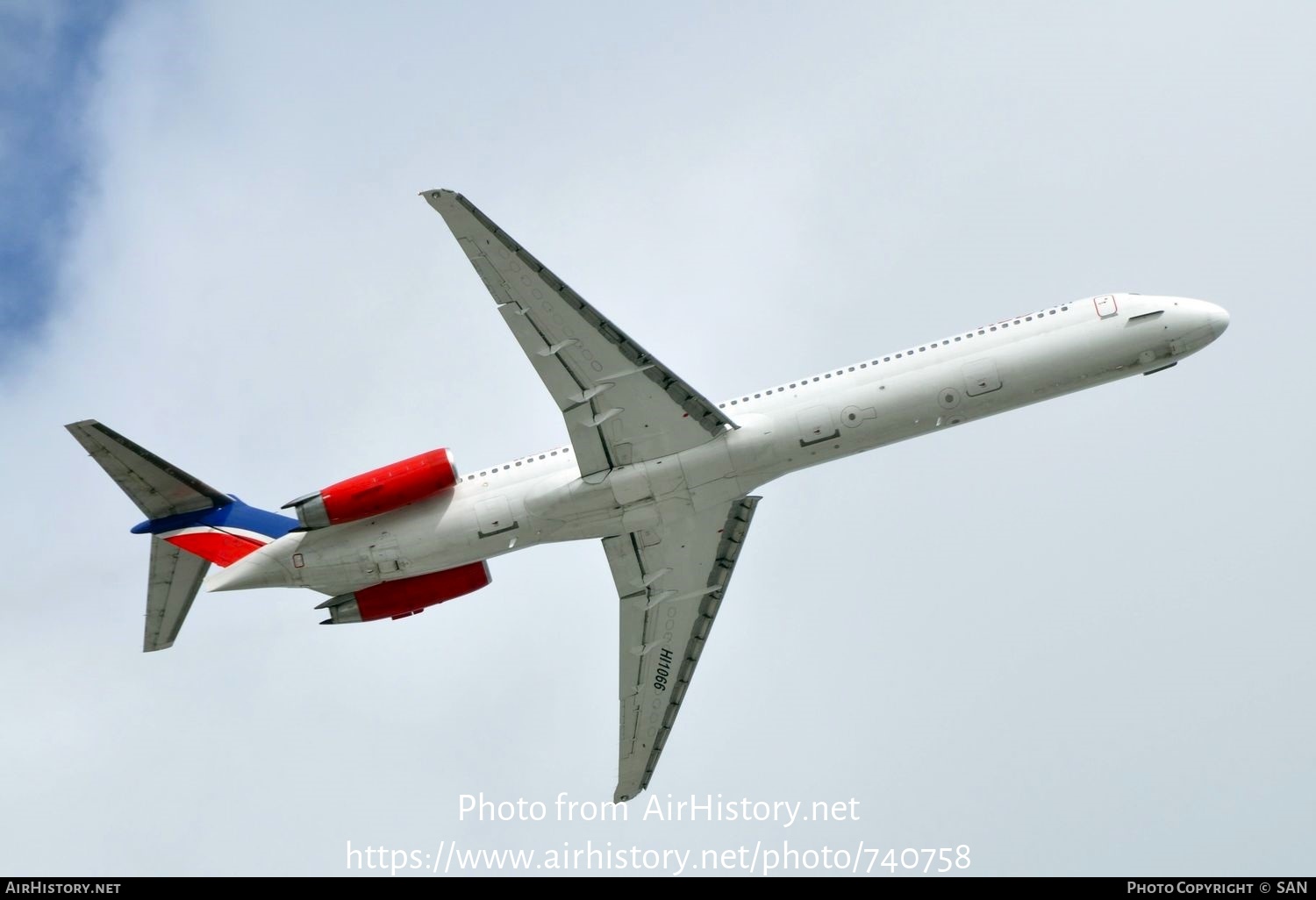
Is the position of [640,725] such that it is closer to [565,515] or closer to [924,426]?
[565,515]

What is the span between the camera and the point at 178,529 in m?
48.1

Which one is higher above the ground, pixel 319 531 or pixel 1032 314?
pixel 1032 314

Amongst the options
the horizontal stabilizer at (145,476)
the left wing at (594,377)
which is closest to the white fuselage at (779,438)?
the left wing at (594,377)

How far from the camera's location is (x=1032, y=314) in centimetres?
4575

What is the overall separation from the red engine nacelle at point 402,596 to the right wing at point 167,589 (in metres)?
5.02

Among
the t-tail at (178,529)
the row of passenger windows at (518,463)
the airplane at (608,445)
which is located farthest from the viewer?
the t-tail at (178,529)

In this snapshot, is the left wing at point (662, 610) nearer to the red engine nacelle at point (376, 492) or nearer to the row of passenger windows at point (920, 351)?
the row of passenger windows at point (920, 351)

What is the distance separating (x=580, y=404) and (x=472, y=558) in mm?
6902

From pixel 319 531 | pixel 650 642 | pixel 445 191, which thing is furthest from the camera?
pixel 650 642

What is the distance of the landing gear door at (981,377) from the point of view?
146 feet

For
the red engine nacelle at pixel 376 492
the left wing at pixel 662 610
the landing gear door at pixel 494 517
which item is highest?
the red engine nacelle at pixel 376 492

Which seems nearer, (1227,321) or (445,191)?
(445,191)

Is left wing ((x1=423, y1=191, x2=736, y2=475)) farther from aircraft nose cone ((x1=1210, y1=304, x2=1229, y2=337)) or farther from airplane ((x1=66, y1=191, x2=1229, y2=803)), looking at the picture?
aircraft nose cone ((x1=1210, y1=304, x2=1229, y2=337))

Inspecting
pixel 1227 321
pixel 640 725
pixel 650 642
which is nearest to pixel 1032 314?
pixel 1227 321
